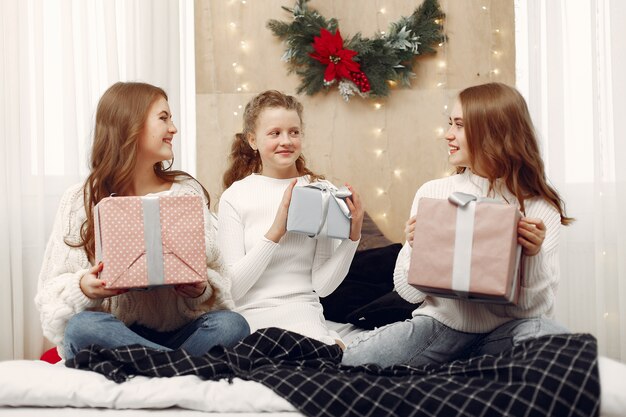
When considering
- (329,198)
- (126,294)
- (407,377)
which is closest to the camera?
(407,377)

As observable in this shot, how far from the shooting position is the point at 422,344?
6.28ft

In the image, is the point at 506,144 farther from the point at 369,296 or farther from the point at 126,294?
the point at 126,294

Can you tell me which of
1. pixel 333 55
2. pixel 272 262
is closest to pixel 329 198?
pixel 272 262

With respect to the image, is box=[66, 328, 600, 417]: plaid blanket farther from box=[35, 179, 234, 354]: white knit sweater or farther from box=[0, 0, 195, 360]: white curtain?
box=[0, 0, 195, 360]: white curtain

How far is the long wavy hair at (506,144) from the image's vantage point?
78.5 inches

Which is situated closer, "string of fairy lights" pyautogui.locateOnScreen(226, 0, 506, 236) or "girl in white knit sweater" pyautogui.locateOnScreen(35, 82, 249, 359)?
"girl in white knit sweater" pyautogui.locateOnScreen(35, 82, 249, 359)

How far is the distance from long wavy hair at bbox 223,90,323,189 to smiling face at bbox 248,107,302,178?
1.2 inches

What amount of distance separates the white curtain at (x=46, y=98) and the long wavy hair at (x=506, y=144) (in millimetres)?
1667

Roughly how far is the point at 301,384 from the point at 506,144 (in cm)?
99

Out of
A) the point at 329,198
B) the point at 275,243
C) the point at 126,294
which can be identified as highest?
the point at 329,198

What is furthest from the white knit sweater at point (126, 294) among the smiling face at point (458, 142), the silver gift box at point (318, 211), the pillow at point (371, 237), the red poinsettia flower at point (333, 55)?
the red poinsettia flower at point (333, 55)

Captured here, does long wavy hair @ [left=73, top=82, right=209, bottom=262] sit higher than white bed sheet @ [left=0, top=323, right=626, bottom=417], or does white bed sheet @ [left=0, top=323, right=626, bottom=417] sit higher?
long wavy hair @ [left=73, top=82, right=209, bottom=262]

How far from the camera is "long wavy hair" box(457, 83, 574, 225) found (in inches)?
78.5

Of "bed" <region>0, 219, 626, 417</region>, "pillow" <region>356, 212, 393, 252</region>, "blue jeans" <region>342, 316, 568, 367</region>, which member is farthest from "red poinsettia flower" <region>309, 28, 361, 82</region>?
"bed" <region>0, 219, 626, 417</region>
